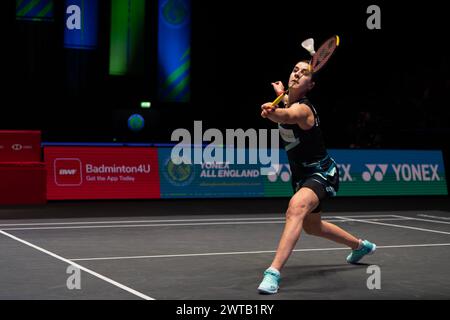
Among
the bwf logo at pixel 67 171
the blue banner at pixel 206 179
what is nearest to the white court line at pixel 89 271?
the bwf logo at pixel 67 171

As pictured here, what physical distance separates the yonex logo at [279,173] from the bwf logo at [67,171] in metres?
4.04

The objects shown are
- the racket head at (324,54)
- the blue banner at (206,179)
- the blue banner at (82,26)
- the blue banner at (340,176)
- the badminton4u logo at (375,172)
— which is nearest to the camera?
the racket head at (324,54)

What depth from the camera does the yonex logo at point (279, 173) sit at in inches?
641

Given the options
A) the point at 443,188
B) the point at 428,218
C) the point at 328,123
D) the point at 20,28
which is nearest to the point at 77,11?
the point at 20,28

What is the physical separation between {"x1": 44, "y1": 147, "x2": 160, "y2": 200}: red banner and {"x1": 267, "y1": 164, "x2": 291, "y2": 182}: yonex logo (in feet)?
8.23

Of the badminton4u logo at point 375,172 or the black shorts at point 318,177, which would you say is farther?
the badminton4u logo at point 375,172

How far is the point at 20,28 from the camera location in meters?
23.7

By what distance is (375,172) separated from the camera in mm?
17094

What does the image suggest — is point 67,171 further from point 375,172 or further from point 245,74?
point 245,74

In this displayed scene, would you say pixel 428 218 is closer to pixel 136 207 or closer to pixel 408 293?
pixel 136 207

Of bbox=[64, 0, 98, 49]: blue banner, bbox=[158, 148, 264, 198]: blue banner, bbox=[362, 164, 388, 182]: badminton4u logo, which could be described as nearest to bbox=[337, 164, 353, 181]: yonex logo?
bbox=[362, 164, 388, 182]: badminton4u logo

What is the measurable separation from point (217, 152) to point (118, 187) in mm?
2124

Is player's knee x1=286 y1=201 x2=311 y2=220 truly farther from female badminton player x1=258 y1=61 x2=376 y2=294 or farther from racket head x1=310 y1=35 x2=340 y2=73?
racket head x1=310 y1=35 x2=340 y2=73

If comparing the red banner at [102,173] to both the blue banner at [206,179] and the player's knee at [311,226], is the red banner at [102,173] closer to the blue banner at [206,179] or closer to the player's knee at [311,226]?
the blue banner at [206,179]
